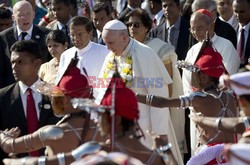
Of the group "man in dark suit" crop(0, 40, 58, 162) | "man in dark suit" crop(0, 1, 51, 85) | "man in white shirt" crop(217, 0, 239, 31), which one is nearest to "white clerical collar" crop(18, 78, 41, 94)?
"man in dark suit" crop(0, 40, 58, 162)

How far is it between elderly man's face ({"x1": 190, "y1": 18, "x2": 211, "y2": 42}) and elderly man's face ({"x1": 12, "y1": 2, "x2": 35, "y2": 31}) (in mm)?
2296

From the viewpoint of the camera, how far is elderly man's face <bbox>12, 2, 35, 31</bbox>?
11.1 m

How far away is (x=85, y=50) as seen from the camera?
10086mm

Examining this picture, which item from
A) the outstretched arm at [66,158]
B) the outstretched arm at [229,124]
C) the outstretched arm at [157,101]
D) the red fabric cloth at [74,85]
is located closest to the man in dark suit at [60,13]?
the outstretched arm at [157,101]

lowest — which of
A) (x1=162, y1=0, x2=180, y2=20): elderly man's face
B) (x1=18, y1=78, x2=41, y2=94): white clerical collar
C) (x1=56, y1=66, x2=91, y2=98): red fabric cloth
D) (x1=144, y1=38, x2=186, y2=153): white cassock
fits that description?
(x1=144, y1=38, x2=186, y2=153): white cassock

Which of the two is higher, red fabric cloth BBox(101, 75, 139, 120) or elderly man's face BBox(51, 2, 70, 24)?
red fabric cloth BBox(101, 75, 139, 120)

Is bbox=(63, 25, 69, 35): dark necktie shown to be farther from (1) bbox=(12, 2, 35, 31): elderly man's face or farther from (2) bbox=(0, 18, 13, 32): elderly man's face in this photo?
(2) bbox=(0, 18, 13, 32): elderly man's face

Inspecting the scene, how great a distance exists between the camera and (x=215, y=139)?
772cm

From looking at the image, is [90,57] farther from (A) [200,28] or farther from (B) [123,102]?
(B) [123,102]

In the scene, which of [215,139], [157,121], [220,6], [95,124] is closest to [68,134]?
[95,124]

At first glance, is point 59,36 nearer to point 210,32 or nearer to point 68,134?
point 210,32

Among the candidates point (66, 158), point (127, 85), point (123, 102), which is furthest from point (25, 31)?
point (123, 102)

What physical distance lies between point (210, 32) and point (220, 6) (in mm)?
2005

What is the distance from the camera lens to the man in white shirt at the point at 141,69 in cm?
920
